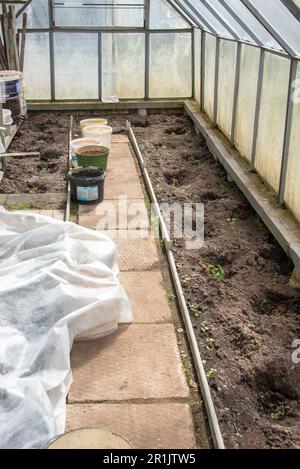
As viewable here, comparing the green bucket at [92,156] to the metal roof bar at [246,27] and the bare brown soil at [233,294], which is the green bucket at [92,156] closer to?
the bare brown soil at [233,294]

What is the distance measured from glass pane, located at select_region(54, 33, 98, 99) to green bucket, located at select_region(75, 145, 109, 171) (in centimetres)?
358

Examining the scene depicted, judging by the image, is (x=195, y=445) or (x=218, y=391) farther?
(x=218, y=391)

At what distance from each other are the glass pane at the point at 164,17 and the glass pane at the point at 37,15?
1860 mm

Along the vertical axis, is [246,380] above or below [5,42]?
below

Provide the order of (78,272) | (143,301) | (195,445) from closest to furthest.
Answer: (195,445)
(78,272)
(143,301)

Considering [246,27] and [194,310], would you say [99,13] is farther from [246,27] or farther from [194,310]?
[194,310]

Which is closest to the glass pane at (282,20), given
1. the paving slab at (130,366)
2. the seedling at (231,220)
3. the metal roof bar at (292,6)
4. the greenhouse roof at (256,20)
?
the greenhouse roof at (256,20)

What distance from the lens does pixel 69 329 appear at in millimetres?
3488

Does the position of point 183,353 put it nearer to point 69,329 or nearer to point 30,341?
point 69,329

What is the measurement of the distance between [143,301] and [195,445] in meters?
1.51

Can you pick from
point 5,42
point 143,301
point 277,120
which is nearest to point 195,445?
point 143,301

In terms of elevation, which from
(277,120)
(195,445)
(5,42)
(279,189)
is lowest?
(195,445)

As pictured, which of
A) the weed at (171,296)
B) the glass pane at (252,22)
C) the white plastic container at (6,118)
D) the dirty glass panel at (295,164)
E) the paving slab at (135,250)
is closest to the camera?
the weed at (171,296)

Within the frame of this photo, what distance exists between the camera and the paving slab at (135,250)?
4711mm
